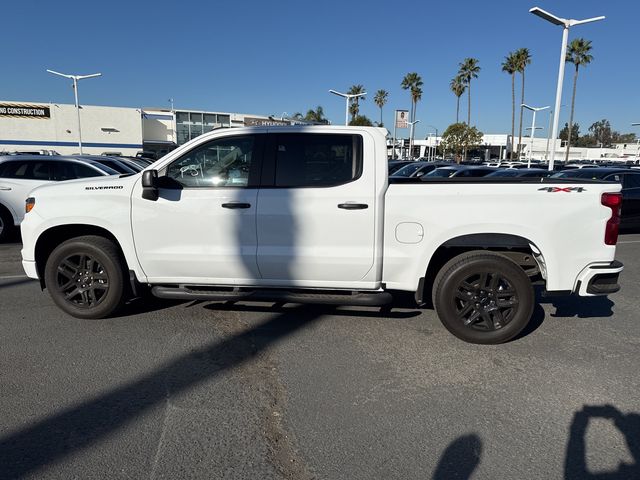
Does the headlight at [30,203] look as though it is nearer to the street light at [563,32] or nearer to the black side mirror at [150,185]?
the black side mirror at [150,185]

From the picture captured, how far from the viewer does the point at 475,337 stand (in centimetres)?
420

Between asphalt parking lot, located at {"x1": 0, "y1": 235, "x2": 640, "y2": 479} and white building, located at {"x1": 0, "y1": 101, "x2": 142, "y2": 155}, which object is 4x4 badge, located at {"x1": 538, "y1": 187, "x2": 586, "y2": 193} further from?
white building, located at {"x1": 0, "y1": 101, "x2": 142, "y2": 155}

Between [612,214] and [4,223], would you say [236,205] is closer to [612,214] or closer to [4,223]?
[612,214]

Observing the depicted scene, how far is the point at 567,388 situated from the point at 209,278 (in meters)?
3.27

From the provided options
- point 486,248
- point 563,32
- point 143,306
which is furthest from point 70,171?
point 563,32

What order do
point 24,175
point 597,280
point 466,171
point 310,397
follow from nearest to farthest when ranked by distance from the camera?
point 310,397
point 597,280
point 24,175
point 466,171

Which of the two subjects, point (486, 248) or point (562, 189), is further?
point (486, 248)

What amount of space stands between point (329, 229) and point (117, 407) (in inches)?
87.4

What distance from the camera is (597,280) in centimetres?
405

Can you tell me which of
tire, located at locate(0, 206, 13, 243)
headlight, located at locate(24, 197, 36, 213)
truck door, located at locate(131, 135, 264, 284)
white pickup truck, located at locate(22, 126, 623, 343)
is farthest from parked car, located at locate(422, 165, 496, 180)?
headlight, located at locate(24, 197, 36, 213)

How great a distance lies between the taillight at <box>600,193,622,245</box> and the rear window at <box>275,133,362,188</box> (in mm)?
2165

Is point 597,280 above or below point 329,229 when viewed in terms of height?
below

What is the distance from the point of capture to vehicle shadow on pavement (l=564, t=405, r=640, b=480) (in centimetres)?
250

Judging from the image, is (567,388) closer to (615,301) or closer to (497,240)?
(497,240)
